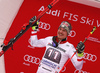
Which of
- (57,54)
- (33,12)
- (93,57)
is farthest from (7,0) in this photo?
(93,57)

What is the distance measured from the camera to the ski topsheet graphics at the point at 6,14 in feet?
8.55

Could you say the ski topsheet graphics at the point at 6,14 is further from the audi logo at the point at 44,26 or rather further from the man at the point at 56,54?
the man at the point at 56,54

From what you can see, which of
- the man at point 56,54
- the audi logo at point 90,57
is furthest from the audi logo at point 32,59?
the audi logo at point 90,57

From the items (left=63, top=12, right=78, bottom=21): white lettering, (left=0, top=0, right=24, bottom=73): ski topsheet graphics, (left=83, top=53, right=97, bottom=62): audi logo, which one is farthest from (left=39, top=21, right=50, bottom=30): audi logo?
(left=83, top=53, right=97, bottom=62): audi logo

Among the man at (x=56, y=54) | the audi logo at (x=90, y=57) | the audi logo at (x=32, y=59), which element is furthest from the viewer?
the audi logo at (x=32, y=59)

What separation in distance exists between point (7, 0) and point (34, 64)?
1212 millimetres

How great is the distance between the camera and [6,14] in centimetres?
264

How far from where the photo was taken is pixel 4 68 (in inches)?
105

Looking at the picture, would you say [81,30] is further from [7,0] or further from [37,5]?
[7,0]

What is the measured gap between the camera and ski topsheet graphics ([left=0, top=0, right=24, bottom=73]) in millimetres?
2605

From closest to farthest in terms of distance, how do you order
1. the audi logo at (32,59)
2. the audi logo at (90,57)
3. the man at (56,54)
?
the man at (56,54)
the audi logo at (90,57)
the audi logo at (32,59)

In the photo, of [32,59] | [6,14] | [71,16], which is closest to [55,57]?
[32,59]

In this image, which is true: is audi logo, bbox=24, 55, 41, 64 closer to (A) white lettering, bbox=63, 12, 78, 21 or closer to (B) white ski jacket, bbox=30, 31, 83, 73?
(B) white ski jacket, bbox=30, 31, 83, 73

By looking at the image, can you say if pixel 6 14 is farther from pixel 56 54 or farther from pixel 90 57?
pixel 90 57
